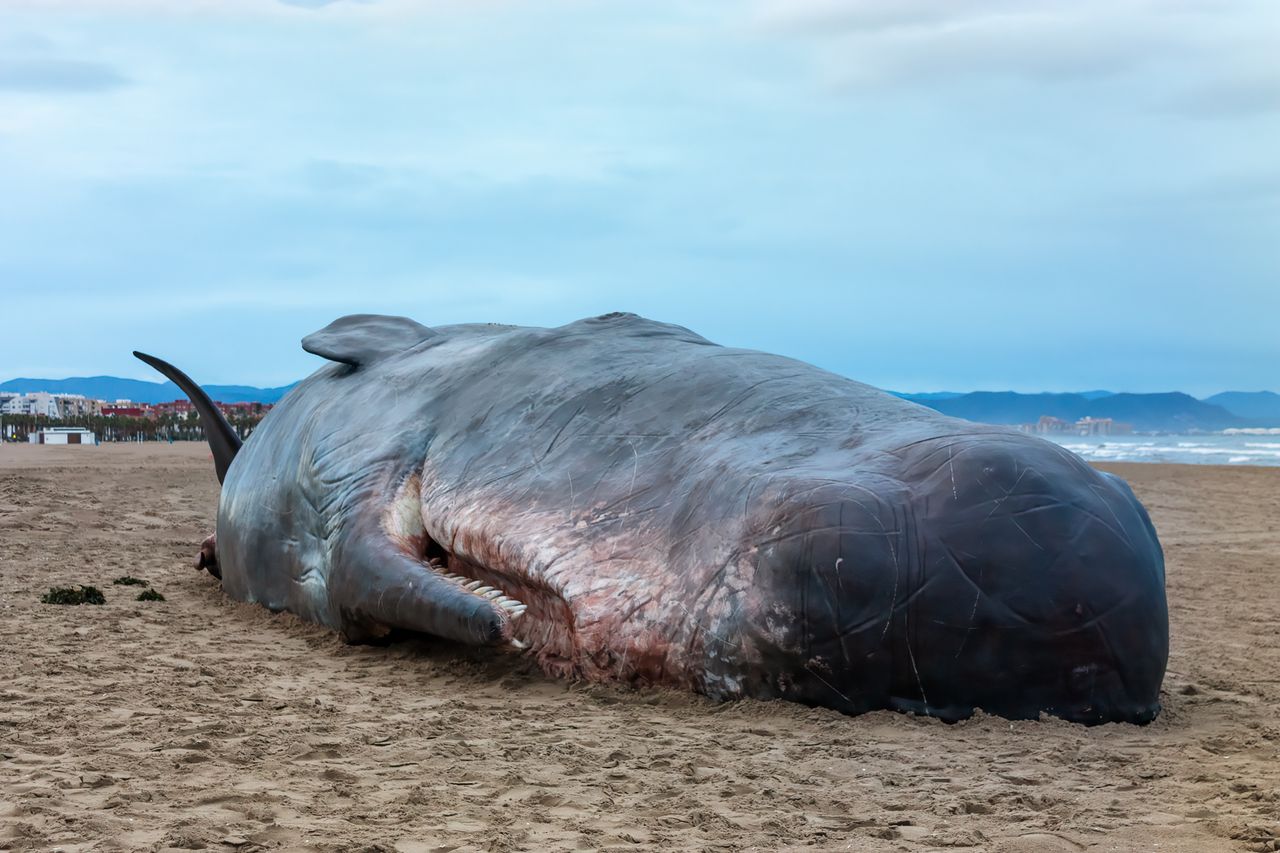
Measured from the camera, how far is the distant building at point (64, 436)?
37500 mm

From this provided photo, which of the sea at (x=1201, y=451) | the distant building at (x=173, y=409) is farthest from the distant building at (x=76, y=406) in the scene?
the sea at (x=1201, y=451)

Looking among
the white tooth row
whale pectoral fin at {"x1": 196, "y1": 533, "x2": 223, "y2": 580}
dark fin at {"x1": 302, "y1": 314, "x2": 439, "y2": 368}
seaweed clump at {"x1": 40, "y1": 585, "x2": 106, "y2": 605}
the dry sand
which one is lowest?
the dry sand

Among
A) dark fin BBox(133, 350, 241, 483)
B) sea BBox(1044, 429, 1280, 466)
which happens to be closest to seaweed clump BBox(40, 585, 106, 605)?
dark fin BBox(133, 350, 241, 483)

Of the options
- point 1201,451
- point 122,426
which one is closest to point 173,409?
point 122,426

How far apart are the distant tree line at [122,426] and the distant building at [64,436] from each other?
0.79 metres

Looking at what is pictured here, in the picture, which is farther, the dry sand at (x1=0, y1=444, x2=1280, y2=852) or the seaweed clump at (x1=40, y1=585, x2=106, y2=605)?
the seaweed clump at (x1=40, y1=585, x2=106, y2=605)

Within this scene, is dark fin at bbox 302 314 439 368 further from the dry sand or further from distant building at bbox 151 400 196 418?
distant building at bbox 151 400 196 418

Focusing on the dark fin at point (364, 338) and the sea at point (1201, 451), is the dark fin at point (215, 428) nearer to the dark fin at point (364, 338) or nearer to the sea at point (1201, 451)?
the dark fin at point (364, 338)

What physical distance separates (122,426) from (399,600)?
38.6 m

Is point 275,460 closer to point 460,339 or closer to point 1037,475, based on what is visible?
point 460,339

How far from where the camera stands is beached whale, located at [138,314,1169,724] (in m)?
4.61

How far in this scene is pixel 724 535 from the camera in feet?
16.2

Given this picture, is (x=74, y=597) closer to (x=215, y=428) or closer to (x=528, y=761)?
(x=215, y=428)

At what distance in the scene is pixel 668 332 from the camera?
23.5 ft
